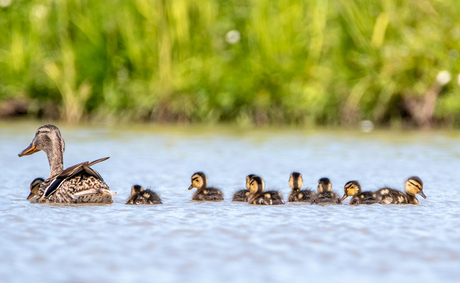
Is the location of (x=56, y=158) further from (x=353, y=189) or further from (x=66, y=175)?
(x=353, y=189)

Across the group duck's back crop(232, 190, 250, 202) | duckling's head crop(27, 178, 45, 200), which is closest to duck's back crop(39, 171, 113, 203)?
duckling's head crop(27, 178, 45, 200)

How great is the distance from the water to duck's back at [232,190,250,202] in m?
0.14

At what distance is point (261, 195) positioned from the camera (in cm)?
548

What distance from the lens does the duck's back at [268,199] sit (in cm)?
541

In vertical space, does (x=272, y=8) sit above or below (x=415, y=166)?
above

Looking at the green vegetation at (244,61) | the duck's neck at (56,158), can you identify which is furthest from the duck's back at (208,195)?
the green vegetation at (244,61)

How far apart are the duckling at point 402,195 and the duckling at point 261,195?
2.53ft

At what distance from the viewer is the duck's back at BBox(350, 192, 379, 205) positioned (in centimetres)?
541

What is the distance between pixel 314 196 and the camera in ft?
18.3

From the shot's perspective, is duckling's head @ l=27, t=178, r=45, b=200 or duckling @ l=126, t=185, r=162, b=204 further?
duckling's head @ l=27, t=178, r=45, b=200

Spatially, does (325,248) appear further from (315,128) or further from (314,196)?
(315,128)

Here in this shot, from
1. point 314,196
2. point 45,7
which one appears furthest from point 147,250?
point 45,7

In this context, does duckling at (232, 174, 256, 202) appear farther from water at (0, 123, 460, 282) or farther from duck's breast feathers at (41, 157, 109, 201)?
duck's breast feathers at (41, 157, 109, 201)

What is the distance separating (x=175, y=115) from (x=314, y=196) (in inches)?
351
